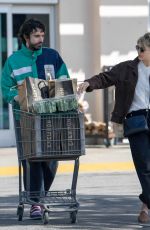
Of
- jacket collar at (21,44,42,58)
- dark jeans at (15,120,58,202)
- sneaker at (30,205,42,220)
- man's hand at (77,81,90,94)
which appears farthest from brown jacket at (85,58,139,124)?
sneaker at (30,205,42,220)

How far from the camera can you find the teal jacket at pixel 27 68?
8.51 meters

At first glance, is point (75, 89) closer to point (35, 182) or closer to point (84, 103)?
point (35, 182)

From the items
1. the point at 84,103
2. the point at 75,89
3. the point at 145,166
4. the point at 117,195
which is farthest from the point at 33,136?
the point at 84,103

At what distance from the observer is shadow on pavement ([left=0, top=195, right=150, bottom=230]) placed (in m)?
8.16

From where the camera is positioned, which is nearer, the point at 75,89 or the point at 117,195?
the point at 75,89

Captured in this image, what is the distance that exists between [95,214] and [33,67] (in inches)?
66.1

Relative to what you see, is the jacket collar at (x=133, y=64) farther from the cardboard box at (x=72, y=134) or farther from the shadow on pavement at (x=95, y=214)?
the shadow on pavement at (x=95, y=214)

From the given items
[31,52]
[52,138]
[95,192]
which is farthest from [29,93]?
[95,192]

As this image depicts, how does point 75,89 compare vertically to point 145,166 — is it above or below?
above

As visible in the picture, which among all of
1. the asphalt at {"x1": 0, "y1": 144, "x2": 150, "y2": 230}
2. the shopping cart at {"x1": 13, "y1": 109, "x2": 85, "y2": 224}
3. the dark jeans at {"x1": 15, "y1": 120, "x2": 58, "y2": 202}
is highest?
the shopping cart at {"x1": 13, "y1": 109, "x2": 85, "y2": 224}

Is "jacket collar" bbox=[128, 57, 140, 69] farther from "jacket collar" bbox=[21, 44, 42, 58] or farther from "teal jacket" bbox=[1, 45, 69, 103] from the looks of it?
"jacket collar" bbox=[21, 44, 42, 58]

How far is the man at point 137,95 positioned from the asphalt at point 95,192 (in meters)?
0.59

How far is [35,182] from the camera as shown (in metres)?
8.52

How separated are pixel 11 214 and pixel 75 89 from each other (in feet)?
5.66
